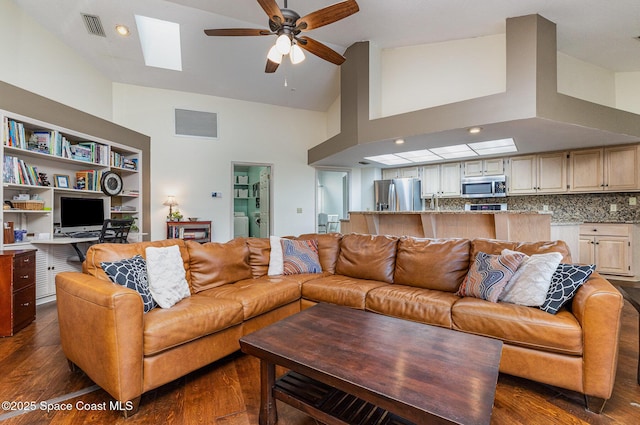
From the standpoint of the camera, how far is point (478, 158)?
5520 mm

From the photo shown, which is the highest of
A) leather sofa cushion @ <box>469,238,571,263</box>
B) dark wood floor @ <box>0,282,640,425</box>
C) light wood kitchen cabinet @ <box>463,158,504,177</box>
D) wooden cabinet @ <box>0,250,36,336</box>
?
light wood kitchen cabinet @ <box>463,158,504,177</box>

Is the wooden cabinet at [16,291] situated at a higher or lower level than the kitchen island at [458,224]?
lower

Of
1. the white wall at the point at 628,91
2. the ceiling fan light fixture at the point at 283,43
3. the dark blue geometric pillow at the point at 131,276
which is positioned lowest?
the dark blue geometric pillow at the point at 131,276

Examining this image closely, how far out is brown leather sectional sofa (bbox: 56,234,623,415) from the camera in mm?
1604

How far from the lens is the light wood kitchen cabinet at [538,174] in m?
4.83

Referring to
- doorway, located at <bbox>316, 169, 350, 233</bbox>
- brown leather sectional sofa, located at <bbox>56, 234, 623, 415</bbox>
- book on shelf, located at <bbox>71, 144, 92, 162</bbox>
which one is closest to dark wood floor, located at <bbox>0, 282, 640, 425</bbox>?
brown leather sectional sofa, located at <bbox>56, 234, 623, 415</bbox>

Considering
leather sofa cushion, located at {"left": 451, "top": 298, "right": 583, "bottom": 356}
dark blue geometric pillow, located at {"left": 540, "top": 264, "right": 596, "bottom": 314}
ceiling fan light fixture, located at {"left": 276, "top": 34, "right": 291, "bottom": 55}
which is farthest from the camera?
ceiling fan light fixture, located at {"left": 276, "top": 34, "right": 291, "bottom": 55}

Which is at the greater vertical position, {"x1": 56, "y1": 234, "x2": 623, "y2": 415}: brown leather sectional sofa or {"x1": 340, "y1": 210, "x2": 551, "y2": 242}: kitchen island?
{"x1": 340, "y1": 210, "x2": 551, "y2": 242}: kitchen island

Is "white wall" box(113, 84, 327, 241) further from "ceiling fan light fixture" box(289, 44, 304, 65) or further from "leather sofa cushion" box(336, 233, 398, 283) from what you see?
"ceiling fan light fixture" box(289, 44, 304, 65)

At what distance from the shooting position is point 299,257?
3.12m

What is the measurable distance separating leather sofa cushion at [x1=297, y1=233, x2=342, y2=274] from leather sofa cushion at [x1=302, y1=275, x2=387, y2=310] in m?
0.40

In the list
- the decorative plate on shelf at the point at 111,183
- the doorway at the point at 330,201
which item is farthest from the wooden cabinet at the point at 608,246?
the decorative plate on shelf at the point at 111,183

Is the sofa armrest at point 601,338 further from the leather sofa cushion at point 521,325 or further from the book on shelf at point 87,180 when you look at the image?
the book on shelf at point 87,180

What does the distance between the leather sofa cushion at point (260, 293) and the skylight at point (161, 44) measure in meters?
4.11
